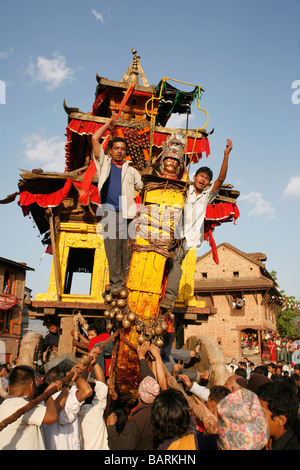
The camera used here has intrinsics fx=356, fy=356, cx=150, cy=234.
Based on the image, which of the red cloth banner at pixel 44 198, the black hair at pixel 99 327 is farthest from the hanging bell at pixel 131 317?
the red cloth banner at pixel 44 198

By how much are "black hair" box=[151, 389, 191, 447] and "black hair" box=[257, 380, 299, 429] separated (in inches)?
29.3

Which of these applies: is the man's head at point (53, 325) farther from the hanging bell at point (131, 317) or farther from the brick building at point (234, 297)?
the brick building at point (234, 297)

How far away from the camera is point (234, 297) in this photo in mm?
29328

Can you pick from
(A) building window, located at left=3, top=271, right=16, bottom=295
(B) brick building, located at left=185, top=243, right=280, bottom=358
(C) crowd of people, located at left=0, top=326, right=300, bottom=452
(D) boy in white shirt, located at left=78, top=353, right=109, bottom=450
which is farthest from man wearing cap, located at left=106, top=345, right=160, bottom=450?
(A) building window, located at left=3, top=271, right=16, bottom=295

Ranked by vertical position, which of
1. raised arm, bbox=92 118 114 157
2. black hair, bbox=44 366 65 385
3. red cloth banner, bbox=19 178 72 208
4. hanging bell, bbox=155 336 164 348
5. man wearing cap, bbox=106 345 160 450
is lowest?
man wearing cap, bbox=106 345 160 450

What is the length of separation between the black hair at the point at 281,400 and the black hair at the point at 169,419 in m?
0.74

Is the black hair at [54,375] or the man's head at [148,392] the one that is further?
the black hair at [54,375]

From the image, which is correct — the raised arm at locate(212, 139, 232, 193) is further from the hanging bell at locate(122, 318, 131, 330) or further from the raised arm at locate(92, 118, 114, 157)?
the hanging bell at locate(122, 318, 131, 330)

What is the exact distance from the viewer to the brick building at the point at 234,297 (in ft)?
91.5

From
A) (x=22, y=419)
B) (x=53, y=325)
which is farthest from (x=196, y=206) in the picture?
(x=53, y=325)

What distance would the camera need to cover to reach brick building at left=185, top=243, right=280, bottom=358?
27.9 meters

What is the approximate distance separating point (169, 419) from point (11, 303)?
104 ft
